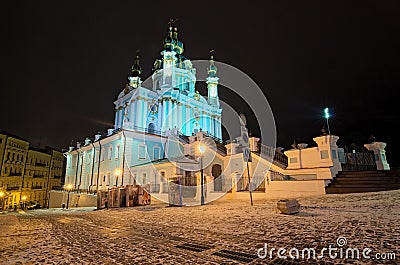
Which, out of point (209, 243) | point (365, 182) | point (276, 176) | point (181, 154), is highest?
point (181, 154)

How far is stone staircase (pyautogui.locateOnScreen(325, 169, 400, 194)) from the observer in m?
12.4

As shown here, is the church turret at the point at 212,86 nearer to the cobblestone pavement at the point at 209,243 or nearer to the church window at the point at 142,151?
the church window at the point at 142,151

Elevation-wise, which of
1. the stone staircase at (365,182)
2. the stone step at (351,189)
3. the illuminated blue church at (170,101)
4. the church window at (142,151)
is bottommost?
the stone step at (351,189)

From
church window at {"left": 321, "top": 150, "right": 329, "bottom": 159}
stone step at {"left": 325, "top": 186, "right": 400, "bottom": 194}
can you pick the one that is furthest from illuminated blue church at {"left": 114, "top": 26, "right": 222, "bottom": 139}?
stone step at {"left": 325, "top": 186, "right": 400, "bottom": 194}

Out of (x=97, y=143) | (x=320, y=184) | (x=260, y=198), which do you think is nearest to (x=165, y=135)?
(x=97, y=143)

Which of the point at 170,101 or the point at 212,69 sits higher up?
the point at 212,69

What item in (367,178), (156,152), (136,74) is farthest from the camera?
(136,74)

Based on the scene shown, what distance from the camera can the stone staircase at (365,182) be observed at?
40.6 feet

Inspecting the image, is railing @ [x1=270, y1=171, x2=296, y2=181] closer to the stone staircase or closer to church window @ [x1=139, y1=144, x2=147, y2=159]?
the stone staircase

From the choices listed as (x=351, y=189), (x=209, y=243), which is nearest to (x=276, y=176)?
(x=351, y=189)

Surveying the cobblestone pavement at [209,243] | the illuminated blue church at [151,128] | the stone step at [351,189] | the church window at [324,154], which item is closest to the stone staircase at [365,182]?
the stone step at [351,189]

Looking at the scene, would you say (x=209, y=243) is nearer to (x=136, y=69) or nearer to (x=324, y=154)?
(x=324, y=154)

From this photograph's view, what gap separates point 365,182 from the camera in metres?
13.1

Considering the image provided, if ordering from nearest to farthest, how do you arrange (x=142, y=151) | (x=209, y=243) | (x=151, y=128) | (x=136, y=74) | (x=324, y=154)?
(x=209, y=243) < (x=324, y=154) < (x=142, y=151) < (x=151, y=128) < (x=136, y=74)
